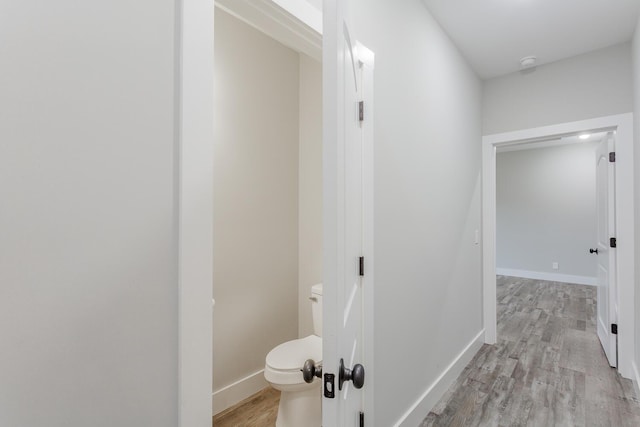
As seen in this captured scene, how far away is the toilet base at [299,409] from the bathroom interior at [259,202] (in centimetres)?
7

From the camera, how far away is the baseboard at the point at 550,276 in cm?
559

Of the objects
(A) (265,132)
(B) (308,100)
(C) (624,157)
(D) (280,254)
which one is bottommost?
(D) (280,254)

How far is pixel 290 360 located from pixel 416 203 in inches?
47.8

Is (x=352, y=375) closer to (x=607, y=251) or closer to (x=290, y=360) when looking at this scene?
(x=290, y=360)

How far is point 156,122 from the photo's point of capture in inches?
28.9

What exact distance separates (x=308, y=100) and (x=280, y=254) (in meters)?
1.38

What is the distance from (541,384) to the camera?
7.68 ft

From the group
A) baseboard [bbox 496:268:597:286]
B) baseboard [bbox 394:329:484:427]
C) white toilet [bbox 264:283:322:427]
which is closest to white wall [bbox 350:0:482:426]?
baseboard [bbox 394:329:484:427]

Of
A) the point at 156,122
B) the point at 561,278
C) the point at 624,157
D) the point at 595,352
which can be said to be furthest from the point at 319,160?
the point at 561,278

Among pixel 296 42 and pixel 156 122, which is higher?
pixel 296 42

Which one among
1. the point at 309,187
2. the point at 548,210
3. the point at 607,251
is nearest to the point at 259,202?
the point at 309,187

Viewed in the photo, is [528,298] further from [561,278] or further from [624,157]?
[624,157]

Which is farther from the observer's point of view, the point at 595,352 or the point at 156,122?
the point at 595,352

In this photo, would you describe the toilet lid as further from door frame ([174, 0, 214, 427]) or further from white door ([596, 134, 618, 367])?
white door ([596, 134, 618, 367])
